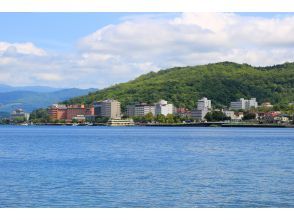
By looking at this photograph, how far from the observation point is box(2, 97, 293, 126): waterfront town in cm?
8538

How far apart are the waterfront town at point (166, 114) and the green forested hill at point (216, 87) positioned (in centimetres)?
287

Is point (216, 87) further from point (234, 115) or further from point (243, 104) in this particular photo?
point (234, 115)

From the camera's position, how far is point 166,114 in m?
93.6

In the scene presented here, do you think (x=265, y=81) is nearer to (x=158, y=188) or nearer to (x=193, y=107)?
(x=193, y=107)

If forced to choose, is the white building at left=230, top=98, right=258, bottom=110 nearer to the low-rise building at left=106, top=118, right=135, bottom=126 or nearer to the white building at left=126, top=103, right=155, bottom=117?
the white building at left=126, top=103, right=155, bottom=117

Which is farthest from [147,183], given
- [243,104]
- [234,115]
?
[243,104]

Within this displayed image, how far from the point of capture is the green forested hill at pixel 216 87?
100 metres

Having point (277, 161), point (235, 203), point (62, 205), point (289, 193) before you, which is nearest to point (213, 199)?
point (235, 203)

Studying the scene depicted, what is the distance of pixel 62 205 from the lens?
9477 mm

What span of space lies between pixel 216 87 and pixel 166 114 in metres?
12.4

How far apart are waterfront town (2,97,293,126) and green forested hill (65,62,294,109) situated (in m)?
2.87

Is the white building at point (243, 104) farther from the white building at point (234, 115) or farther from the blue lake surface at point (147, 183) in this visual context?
the blue lake surface at point (147, 183)

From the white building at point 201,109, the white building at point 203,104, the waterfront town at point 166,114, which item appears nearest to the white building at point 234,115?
the waterfront town at point 166,114

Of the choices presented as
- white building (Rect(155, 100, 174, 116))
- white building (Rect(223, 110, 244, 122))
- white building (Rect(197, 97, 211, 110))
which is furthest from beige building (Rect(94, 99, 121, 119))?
white building (Rect(223, 110, 244, 122))
